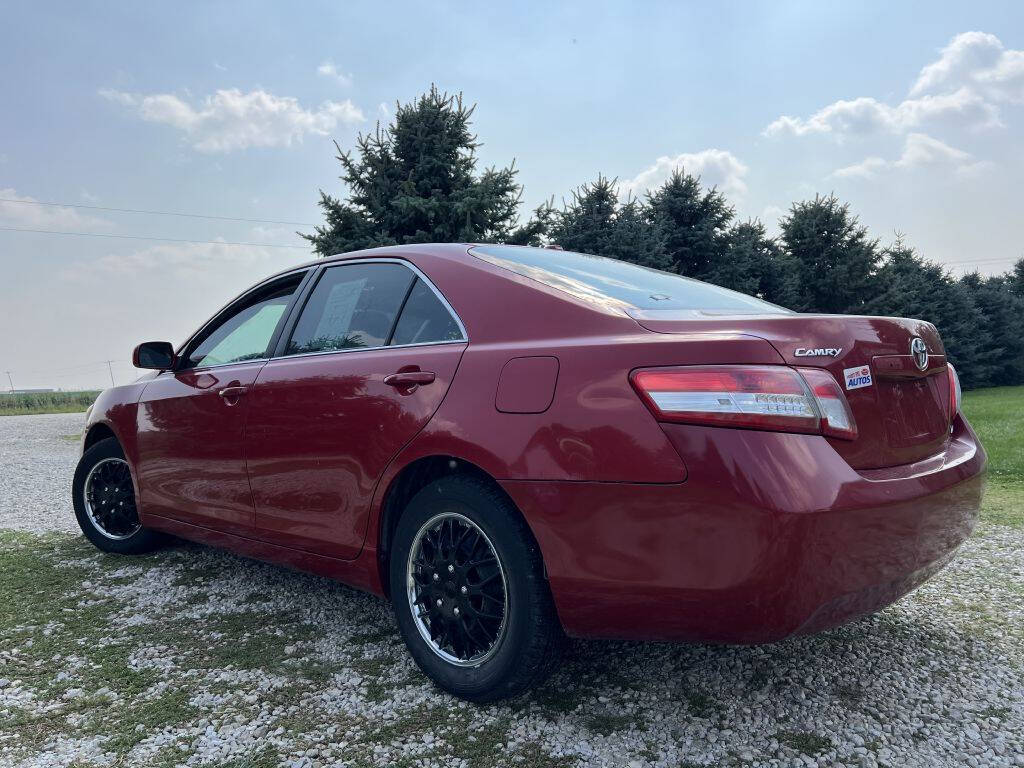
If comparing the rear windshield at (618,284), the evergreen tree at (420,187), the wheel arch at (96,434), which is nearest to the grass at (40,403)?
the evergreen tree at (420,187)

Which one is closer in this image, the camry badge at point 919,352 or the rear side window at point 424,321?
the camry badge at point 919,352

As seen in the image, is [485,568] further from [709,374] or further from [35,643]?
[35,643]

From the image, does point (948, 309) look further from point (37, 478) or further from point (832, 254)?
point (37, 478)

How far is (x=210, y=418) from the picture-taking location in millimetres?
3445

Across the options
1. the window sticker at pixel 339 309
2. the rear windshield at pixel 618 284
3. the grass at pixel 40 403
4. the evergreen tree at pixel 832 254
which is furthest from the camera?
the grass at pixel 40 403

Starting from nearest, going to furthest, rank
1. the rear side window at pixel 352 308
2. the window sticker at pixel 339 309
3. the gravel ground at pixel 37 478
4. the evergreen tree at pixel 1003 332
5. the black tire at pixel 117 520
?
1. the rear side window at pixel 352 308
2. the window sticker at pixel 339 309
3. the black tire at pixel 117 520
4. the gravel ground at pixel 37 478
5. the evergreen tree at pixel 1003 332

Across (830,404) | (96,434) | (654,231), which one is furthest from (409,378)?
(654,231)

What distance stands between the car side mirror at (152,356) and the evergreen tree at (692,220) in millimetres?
14834

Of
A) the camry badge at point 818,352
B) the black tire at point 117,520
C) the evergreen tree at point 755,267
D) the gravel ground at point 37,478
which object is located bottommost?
the gravel ground at point 37,478

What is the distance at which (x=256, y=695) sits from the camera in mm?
2549

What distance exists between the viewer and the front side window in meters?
3.41

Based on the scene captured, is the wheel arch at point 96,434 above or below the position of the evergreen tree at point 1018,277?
below

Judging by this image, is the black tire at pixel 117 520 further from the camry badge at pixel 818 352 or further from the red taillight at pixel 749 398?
the camry badge at pixel 818 352

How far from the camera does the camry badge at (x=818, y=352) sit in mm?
1948
